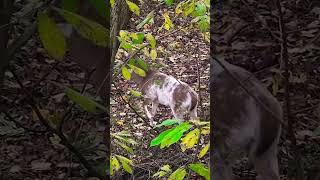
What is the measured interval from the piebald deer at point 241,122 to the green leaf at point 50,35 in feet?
1.26

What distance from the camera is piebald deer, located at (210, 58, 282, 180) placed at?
0.89 metres

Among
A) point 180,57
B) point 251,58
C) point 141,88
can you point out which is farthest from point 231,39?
point 141,88

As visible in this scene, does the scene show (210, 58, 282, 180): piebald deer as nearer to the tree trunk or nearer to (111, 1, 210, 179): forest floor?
the tree trunk

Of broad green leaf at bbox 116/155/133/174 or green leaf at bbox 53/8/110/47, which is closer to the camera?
green leaf at bbox 53/8/110/47

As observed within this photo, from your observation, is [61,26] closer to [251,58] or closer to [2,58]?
[2,58]

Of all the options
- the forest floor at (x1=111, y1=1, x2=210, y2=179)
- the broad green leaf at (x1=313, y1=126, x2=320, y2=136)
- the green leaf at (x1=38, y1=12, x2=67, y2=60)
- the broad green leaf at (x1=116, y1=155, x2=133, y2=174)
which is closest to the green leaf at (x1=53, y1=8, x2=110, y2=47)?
the green leaf at (x1=38, y1=12, x2=67, y2=60)

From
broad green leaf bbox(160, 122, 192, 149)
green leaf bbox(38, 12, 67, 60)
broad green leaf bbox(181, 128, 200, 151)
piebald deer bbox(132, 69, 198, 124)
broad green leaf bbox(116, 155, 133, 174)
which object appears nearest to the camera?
green leaf bbox(38, 12, 67, 60)

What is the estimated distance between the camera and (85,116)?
0.88 metres


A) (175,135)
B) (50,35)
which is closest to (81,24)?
(50,35)

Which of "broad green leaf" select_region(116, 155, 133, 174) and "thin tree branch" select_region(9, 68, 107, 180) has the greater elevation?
"thin tree branch" select_region(9, 68, 107, 180)

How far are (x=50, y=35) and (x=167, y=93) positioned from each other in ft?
12.9

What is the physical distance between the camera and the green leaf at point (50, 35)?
0.58 meters

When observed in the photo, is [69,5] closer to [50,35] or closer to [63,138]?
[50,35]

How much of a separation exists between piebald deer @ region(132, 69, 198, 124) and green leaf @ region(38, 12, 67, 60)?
339 centimetres
